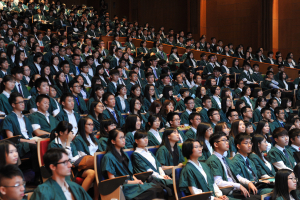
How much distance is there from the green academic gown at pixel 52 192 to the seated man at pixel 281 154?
7.18 feet

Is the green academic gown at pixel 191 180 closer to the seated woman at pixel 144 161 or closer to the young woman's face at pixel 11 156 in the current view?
the seated woman at pixel 144 161

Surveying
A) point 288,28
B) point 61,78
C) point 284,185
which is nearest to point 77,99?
point 61,78

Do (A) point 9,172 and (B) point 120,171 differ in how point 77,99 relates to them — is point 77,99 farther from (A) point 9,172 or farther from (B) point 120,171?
(A) point 9,172

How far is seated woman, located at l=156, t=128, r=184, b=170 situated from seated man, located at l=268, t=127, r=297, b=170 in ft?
3.18

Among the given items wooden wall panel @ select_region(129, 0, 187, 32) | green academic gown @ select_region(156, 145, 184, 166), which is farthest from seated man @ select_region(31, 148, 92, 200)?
wooden wall panel @ select_region(129, 0, 187, 32)

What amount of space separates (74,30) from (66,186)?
26.3 feet

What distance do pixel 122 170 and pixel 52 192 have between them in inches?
37.2

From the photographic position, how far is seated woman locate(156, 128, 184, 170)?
3496 mm

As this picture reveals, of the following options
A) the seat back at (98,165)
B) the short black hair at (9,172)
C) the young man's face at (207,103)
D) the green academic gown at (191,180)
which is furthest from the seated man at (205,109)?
the short black hair at (9,172)

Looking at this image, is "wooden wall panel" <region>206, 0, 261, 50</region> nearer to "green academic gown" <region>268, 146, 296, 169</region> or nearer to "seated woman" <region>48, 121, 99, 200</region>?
"green academic gown" <region>268, 146, 296, 169</region>

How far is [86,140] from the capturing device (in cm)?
351

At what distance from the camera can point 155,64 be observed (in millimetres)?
7824

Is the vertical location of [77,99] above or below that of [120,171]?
above

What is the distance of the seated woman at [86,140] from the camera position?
11.4ft
